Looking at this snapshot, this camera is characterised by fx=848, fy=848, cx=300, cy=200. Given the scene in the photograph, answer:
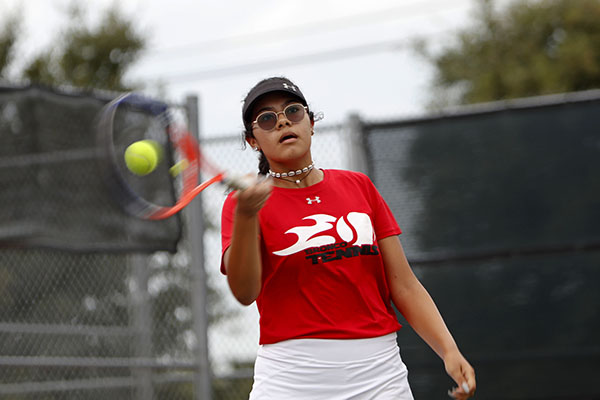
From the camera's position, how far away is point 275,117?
9.54 feet

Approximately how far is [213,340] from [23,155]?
1.86 m

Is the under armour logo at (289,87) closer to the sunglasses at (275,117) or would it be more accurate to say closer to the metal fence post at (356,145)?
the sunglasses at (275,117)

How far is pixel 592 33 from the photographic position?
23.9 metres

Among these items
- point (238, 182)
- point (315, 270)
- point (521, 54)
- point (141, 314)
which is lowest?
point (141, 314)

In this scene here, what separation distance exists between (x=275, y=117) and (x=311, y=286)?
59 centimetres

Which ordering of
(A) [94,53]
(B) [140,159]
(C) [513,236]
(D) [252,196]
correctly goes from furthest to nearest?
(A) [94,53] < (C) [513,236] < (B) [140,159] < (D) [252,196]

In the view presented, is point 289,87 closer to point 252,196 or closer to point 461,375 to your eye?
point 252,196

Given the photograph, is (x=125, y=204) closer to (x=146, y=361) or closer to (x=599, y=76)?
(x=146, y=361)

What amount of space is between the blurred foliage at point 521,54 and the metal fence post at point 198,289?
59.1ft

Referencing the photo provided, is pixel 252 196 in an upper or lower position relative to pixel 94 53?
lower

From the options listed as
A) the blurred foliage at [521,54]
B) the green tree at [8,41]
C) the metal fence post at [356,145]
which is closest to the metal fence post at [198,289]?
the metal fence post at [356,145]

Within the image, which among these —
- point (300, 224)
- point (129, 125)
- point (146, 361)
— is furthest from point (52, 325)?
point (300, 224)

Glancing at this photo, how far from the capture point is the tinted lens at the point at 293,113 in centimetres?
291

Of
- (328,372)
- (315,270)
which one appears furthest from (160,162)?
(328,372)
